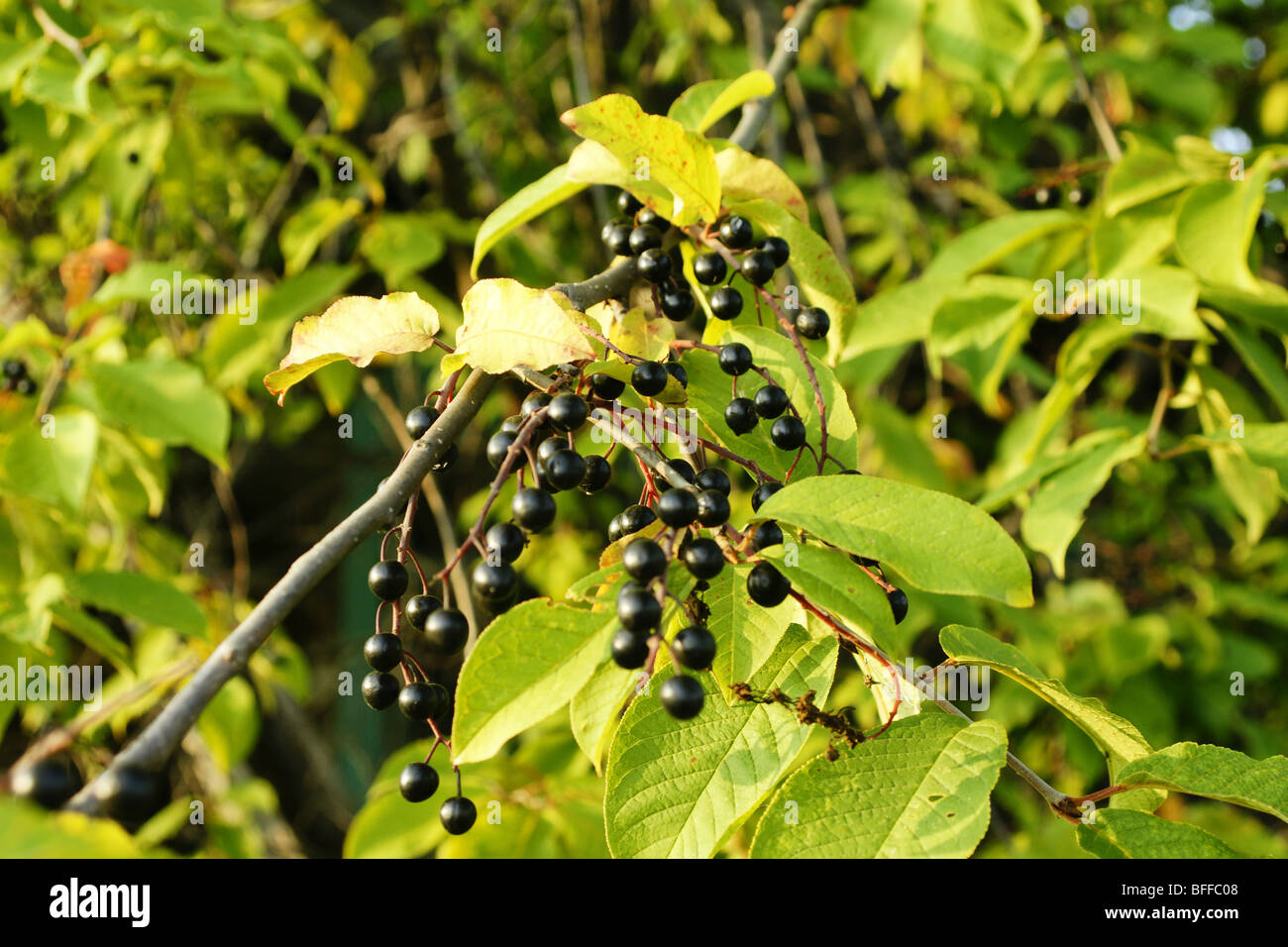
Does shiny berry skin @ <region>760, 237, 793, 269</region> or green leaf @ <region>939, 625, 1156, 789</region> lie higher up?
shiny berry skin @ <region>760, 237, 793, 269</region>

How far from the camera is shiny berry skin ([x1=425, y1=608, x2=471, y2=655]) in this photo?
0.82 metres

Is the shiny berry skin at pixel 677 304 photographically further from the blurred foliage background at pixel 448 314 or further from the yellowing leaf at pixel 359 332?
the blurred foliage background at pixel 448 314

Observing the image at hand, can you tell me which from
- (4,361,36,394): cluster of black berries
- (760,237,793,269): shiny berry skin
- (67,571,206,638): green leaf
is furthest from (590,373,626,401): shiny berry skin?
(4,361,36,394): cluster of black berries

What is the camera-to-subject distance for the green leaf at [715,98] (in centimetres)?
120

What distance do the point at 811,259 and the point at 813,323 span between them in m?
0.09

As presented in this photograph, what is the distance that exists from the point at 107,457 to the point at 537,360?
2017 mm

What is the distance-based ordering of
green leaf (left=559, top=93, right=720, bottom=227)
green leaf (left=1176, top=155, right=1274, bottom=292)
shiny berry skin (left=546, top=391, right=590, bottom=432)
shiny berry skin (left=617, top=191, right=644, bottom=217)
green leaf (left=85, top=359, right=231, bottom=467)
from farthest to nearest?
green leaf (left=85, top=359, right=231, bottom=467) → green leaf (left=1176, top=155, right=1274, bottom=292) → shiny berry skin (left=617, top=191, right=644, bottom=217) → green leaf (left=559, top=93, right=720, bottom=227) → shiny berry skin (left=546, top=391, right=590, bottom=432)

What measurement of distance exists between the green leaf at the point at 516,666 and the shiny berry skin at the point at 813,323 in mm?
562

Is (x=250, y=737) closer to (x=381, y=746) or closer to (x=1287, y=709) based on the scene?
(x=381, y=746)

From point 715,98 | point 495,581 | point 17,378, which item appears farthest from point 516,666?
point 17,378

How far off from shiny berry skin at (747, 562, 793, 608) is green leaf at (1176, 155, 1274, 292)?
1181 mm

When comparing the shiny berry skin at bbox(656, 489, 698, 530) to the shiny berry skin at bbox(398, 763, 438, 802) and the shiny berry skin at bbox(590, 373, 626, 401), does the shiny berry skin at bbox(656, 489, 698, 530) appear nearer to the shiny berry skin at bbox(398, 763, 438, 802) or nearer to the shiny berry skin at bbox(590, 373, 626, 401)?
the shiny berry skin at bbox(590, 373, 626, 401)

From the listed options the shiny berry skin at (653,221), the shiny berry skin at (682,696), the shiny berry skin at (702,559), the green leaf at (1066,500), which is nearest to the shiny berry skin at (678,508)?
the shiny berry skin at (702,559)
